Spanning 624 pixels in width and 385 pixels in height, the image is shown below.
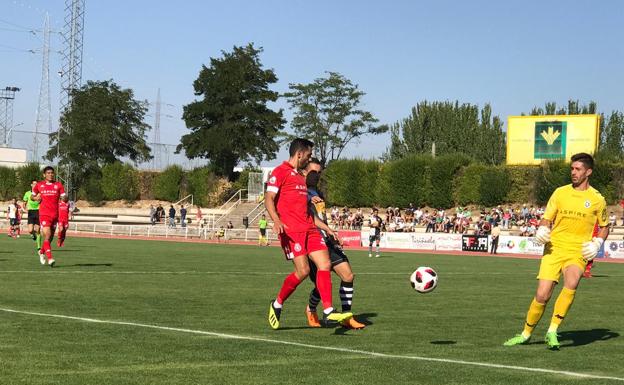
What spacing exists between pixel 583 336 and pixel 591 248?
1.94 m

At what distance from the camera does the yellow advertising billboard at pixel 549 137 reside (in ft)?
212

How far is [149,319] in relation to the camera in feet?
39.6

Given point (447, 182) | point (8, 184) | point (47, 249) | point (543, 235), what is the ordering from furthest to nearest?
point (8, 184)
point (447, 182)
point (47, 249)
point (543, 235)

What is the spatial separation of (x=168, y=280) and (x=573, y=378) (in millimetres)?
12858

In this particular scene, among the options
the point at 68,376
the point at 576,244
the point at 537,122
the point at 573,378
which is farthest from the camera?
the point at 537,122

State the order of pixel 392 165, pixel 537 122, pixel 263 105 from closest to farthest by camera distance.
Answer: pixel 537 122 → pixel 392 165 → pixel 263 105

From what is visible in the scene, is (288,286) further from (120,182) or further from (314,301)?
(120,182)

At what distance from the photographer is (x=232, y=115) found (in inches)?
3253

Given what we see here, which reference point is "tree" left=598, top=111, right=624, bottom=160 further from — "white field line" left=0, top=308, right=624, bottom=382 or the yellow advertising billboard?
"white field line" left=0, top=308, right=624, bottom=382

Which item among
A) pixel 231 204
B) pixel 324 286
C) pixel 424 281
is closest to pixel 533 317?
pixel 424 281

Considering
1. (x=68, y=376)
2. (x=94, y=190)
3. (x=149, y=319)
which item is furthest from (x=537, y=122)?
(x=68, y=376)

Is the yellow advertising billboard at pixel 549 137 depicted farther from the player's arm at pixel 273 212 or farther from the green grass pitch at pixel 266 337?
the player's arm at pixel 273 212

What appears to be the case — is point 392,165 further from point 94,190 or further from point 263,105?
point 94,190

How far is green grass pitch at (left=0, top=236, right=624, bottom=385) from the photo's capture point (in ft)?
26.5
